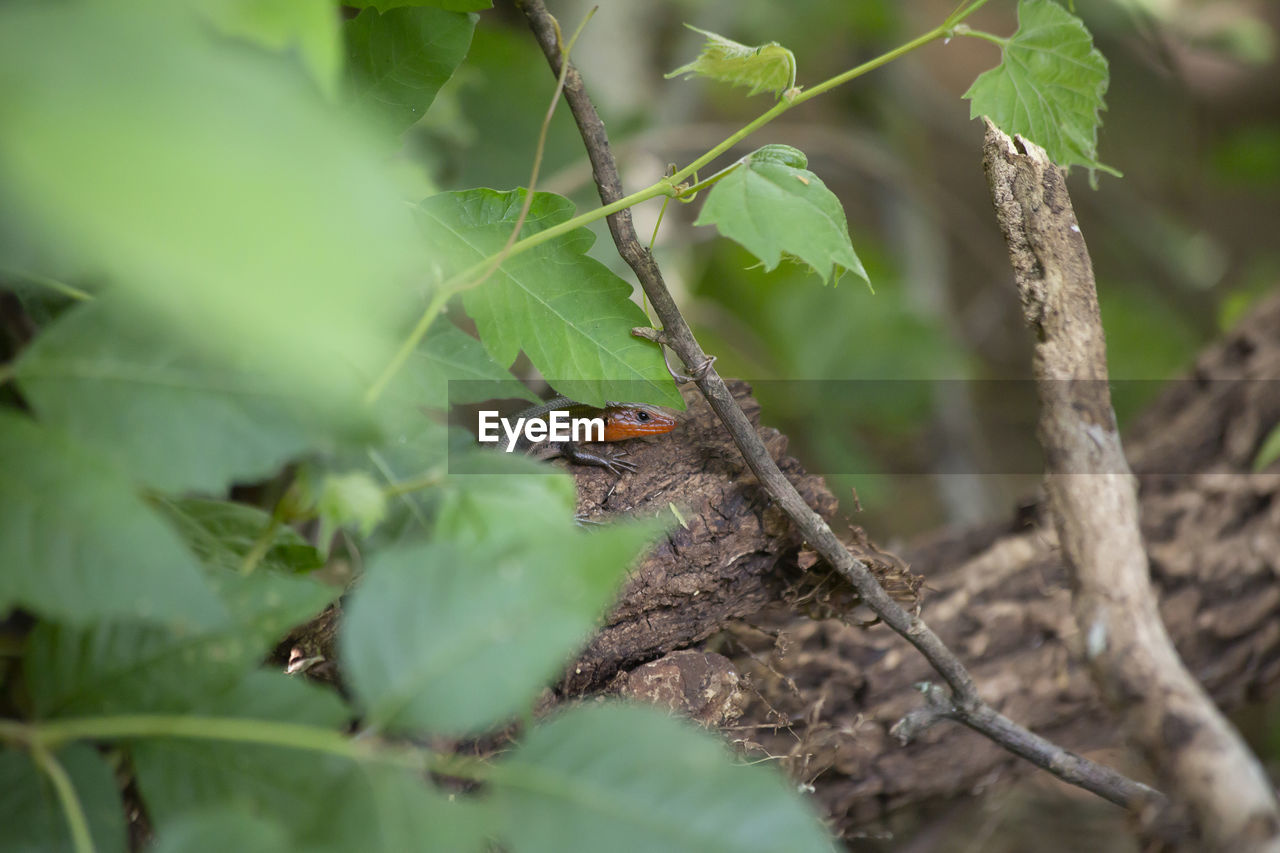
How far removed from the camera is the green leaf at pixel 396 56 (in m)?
1.24

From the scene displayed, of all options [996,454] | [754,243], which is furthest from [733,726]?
[996,454]

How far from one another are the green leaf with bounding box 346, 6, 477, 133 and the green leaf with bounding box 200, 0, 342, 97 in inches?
25.3

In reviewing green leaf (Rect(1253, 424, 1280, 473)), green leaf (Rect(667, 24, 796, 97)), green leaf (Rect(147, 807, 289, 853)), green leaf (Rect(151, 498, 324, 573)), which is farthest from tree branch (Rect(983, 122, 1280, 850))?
green leaf (Rect(1253, 424, 1280, 473))

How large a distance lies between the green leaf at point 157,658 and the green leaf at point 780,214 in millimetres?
604

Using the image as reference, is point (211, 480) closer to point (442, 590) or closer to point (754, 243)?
point (442, 590)

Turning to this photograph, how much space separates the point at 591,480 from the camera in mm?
1730

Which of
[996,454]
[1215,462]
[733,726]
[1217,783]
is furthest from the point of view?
[996,454]

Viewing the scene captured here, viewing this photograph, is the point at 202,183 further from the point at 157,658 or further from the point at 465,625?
the point at 157,658

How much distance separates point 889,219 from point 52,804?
552 centimetres

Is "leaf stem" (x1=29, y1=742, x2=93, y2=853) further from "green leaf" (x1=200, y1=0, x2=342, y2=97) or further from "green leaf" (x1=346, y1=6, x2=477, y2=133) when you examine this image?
"green leaf" (x1=346, y1=6, x2=477, y2=133)

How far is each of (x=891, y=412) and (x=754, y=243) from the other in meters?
4.02

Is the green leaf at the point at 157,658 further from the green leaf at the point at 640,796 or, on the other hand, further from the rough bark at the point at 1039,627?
the rough bark at the point at 1039,627

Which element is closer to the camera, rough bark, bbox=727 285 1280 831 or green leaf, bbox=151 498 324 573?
green leaf, bbox=151 498 324 573

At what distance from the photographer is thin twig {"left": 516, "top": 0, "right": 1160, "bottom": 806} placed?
133cm
